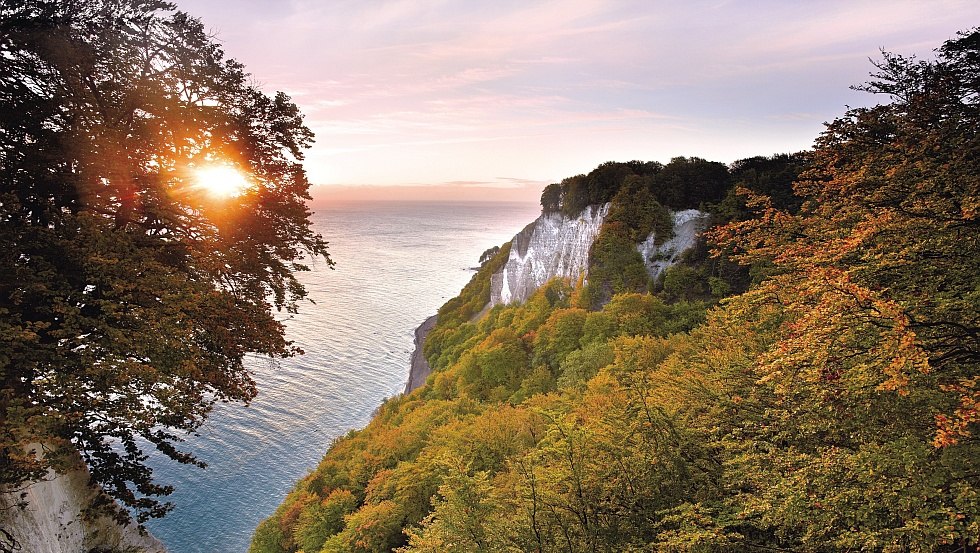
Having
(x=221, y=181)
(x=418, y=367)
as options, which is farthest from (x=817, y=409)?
(x=418, y=367)

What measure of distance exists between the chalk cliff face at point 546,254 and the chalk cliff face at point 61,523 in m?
47.9

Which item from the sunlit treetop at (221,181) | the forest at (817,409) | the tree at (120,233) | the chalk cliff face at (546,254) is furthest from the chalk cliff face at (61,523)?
the chalk cliff face at (546,254)

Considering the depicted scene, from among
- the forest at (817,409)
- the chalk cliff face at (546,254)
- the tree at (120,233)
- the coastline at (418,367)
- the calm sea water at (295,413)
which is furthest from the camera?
the coastline at (418,367)

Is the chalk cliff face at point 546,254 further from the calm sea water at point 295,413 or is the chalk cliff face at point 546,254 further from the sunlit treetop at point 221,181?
the sunlit treetop at point 221,181

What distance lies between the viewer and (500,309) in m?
70.4

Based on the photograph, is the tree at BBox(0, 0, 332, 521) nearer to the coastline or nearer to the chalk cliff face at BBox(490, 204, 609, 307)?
the chalk cliff face at BBox(490, 204, 609, 307)

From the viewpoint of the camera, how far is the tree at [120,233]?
23.2 feet

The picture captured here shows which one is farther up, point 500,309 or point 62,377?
point 62,377

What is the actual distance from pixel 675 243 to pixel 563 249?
19221 millimetres

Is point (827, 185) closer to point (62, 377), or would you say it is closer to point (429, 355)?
point (62, 377)

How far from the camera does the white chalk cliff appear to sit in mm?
44062

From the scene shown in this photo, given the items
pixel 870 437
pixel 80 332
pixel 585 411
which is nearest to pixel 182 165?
pixel 80 332

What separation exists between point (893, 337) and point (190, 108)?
13.6 meters

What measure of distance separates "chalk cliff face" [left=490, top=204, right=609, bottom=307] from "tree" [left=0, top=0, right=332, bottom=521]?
45919 mm
